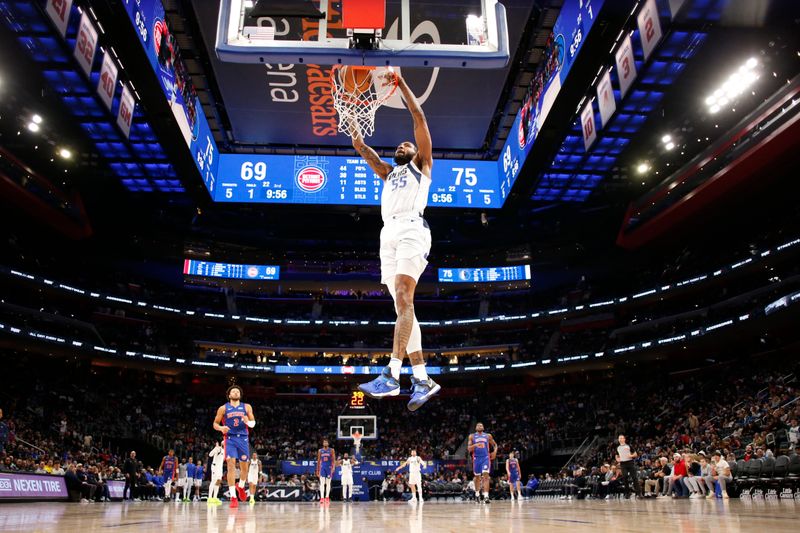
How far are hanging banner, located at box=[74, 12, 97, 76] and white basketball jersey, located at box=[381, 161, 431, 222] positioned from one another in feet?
41.0

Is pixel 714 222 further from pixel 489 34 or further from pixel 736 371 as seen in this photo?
pixel 489 34

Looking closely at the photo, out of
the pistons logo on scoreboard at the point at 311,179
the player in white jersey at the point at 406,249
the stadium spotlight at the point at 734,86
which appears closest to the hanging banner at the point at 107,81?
the pistons logo on scoreboard at the point at 311,179

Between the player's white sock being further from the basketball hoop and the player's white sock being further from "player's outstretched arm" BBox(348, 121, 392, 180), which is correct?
the basketball hoop

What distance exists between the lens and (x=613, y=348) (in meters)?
Result: 31.0

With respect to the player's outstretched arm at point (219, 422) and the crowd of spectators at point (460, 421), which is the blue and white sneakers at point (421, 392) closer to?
the player's outstretched arm at point (219, 422)

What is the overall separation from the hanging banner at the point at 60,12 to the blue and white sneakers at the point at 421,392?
42.2 ft

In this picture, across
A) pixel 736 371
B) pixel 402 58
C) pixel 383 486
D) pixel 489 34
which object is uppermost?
pixel 489 34

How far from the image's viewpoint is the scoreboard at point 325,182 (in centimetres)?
2073

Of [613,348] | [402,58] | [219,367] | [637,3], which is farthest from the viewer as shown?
[219,367]

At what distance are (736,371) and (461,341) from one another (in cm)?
1700

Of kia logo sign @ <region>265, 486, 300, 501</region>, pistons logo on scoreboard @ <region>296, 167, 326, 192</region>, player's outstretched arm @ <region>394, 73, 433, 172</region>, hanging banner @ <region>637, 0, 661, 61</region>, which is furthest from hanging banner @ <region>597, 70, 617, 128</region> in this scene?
kia logo sign @ <region>265, 486, 300, 501</region>

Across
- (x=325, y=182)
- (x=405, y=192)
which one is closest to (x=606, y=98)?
(x=325, y=182)

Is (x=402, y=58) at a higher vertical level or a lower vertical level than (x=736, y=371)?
higher

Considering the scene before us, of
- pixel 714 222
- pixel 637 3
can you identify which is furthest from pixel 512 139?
pixel 714 222
